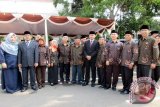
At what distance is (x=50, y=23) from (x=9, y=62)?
528 centimetres

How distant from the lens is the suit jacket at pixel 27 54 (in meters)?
9.33

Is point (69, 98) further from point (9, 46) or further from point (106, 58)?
point (9, 46)

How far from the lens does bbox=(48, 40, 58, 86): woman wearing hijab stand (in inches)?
406

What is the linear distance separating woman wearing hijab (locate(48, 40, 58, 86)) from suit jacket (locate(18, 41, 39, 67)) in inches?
35.6

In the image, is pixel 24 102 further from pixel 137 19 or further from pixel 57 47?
pixel 137 19

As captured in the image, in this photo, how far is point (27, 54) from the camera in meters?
9.34

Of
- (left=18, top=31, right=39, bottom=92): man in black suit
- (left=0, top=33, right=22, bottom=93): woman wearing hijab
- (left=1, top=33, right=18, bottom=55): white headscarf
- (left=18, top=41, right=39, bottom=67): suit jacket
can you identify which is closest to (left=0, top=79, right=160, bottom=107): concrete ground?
(left=0, top=33, right=22, bottom=93): woman wearing hijab

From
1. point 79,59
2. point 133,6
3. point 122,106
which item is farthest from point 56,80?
point 133,6

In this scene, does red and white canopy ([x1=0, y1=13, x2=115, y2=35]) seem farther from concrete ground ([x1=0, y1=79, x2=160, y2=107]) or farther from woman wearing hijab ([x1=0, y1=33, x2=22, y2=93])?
concrete ground ([x1=0, y1=79, x2=160, y2=107])

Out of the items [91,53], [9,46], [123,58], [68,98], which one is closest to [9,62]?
[9,46]

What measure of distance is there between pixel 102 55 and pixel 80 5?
13728mm

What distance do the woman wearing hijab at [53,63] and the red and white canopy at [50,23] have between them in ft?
9.57

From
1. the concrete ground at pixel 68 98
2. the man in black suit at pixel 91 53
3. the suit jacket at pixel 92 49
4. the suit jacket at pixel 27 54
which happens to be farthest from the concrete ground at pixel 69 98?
the suit jacket at pixel 92 49

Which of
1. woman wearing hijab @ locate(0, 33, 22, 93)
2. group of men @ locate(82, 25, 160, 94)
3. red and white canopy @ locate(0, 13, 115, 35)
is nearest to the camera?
group of men @ locate(82, 25, 160, 94)
